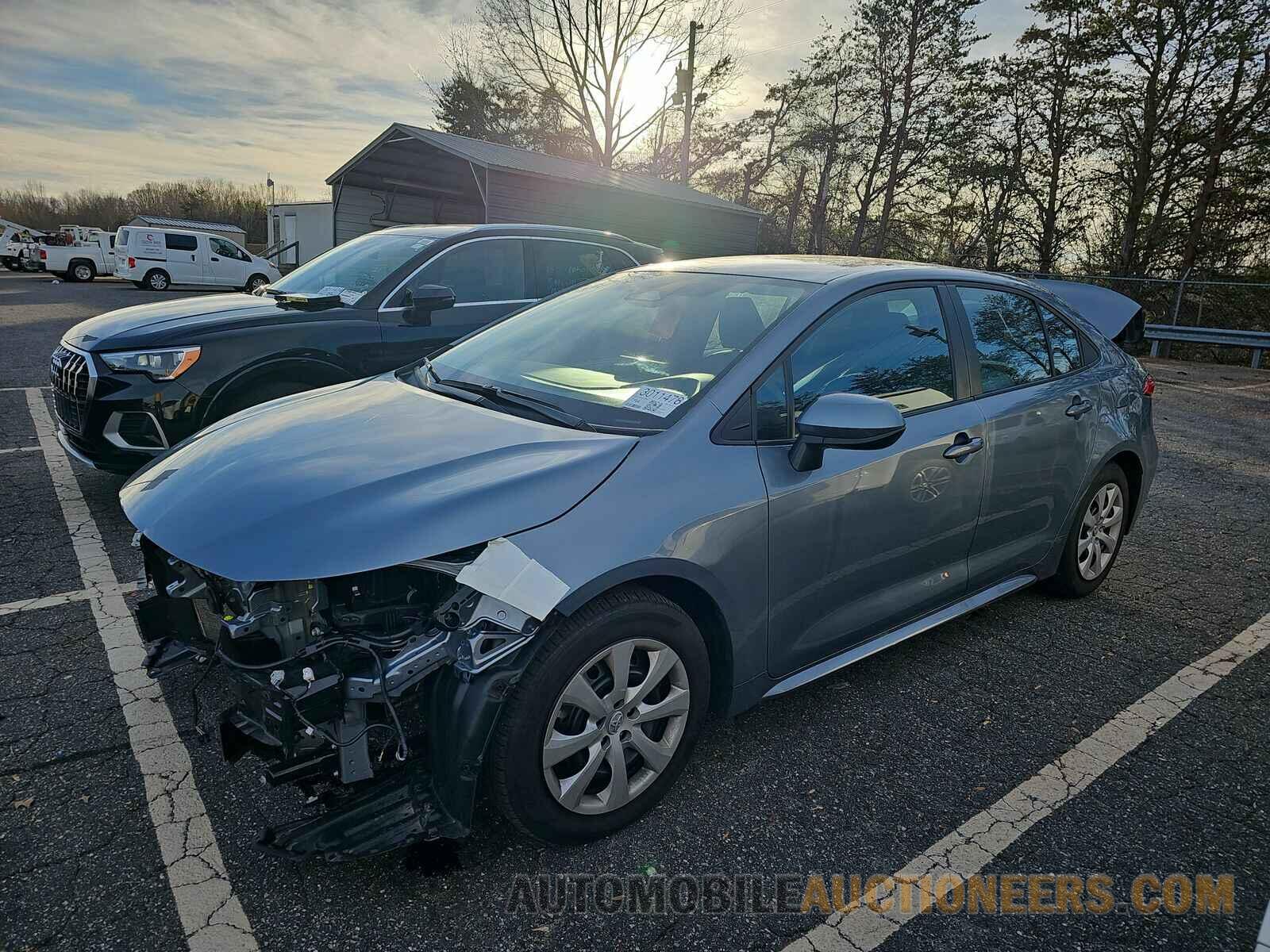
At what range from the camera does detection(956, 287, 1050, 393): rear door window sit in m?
3.27

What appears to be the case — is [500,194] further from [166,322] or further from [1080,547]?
[1080,547]

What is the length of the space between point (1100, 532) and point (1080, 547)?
0.20m

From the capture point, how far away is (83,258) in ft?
89.6

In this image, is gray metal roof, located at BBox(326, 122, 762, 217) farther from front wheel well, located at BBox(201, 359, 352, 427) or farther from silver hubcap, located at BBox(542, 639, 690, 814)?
silver hubcap, located at BBox(542, 639, 690, 814)

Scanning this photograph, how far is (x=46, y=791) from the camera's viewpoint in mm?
2318

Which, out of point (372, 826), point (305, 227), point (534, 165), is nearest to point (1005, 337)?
point (372, 826)

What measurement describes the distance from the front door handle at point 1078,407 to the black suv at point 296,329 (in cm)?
349

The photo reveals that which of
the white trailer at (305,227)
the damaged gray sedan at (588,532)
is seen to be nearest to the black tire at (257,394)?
the damaged gray sedan at (588,532)

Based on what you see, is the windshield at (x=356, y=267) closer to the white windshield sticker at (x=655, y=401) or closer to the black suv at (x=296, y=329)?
the black suv at (x=296, y=329)

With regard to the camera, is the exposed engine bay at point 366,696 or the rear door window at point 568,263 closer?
the exposed engine bay at point 366,696

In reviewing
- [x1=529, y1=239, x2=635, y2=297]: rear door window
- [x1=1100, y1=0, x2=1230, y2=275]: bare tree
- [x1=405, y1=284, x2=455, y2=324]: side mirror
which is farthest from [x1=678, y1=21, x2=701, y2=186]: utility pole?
[x1=405, y1=284, x2=455, y2=324]: side mirror

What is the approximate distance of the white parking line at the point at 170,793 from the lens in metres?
1.90

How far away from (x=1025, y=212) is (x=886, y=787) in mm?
26907

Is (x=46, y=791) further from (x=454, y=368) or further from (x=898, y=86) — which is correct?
(x=898, y=86)
